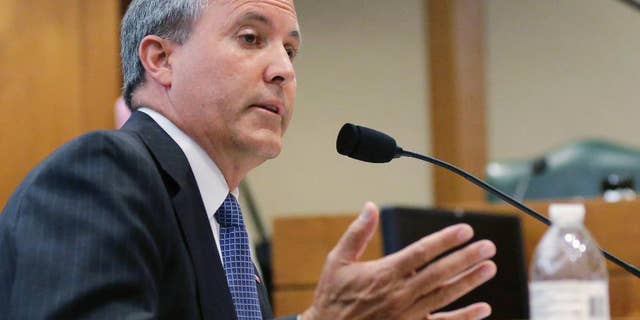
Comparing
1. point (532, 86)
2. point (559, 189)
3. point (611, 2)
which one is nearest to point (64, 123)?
point (559, 189)

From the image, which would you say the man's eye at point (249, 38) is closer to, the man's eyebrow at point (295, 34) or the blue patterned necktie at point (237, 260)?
the man's eyebrow at point (295, 34)

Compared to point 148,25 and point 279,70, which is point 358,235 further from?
point 148,25

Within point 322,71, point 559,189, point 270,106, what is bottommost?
point 559,189

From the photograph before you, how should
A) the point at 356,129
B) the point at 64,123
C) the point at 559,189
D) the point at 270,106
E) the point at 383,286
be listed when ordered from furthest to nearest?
the point at 559,189 < the point at 64,123 < the point at 270,106 < the point at 356,129 < the point at 383,286

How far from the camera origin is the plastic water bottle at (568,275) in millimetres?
1163

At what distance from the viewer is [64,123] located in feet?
13.4

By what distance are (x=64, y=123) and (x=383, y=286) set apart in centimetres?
302

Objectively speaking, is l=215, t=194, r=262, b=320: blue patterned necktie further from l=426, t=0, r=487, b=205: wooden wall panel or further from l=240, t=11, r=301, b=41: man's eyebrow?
l=426, t=0, r=487, b=205: wooden wall panel

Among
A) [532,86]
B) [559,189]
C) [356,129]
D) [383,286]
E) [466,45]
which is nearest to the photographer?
[383,286]

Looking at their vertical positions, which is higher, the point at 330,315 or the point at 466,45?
the point at 466,45

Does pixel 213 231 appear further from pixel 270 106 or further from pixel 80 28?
pixel 80 28

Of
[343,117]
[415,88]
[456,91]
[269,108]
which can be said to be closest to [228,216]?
[269,108]

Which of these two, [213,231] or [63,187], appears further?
[213,231]

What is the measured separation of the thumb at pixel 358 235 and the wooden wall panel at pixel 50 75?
2.89 meters
